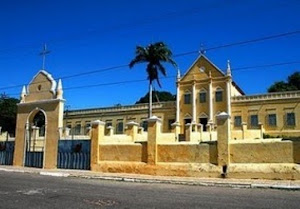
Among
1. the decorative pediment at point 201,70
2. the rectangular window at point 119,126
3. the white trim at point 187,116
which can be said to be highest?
the decorative pediment at point 201,70

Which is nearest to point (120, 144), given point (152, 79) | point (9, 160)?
point (9, 160)

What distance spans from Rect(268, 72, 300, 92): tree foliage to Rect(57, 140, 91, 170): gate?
153 feet

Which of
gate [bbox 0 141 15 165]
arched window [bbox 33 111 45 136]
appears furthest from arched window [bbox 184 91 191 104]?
gate [bbox 0 141 15 165]

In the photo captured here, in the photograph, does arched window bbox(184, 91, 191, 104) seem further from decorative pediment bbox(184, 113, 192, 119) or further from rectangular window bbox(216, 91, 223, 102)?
rectangular window bbox(216, 91, 223, 102)

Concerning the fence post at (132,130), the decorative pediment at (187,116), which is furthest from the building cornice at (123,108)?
the fence post at (132,130)

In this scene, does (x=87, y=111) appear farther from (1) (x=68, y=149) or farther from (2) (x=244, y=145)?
(2) (x=244, y=145)

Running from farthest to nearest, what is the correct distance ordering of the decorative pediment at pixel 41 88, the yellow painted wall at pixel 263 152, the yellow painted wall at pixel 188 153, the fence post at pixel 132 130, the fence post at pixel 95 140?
the fence post at pixel 132 130, the decorative pediment at pixel 41 88, the fence post at pixel 95 140, the yellow painted wall at pixel 188 153, the yellow painted wall at pixel 263 152

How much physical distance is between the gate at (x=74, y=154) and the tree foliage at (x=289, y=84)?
153 ft

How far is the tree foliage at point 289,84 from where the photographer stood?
5988 centimetres

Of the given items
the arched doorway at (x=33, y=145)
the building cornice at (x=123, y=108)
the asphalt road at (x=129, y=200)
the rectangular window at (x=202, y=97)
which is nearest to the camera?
the asphalt road at (x=129, y=200)

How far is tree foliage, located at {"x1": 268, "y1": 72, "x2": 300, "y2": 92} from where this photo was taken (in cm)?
5988

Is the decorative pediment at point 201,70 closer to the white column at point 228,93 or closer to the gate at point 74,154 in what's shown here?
the white column at point 228,93

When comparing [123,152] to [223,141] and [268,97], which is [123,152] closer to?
A: [223,141]

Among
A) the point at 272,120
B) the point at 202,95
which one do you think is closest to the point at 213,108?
the point at 202,95
